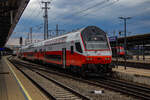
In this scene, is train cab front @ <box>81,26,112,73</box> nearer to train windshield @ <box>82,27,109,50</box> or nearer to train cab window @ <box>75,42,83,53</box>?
train windshield @ <box>82,27,109,50</box>

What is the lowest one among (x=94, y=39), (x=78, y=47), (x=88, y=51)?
(x=88, y=51)

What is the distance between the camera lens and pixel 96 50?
573 inches

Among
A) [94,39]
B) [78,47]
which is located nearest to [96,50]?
[94,39]

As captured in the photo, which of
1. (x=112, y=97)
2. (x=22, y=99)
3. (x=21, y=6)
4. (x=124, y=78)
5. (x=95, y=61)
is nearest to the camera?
(x=22, y=99)

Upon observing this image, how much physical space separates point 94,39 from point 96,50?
99 cm

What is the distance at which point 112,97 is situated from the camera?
933 centimetres

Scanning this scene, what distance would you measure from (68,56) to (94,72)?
3.05 meters

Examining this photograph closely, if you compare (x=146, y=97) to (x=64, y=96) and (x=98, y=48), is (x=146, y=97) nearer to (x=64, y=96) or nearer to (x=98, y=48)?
(x=64, y=96)

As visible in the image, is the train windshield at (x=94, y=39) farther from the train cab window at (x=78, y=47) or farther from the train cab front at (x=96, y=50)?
the train cab window at (x=78, y=47)

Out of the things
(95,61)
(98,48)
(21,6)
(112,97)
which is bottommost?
(112,97)

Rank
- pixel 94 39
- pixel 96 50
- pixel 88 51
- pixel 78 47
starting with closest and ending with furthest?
pixel 88 51 < pixel 96 50 < pixel 78 47 < pixel 94 39

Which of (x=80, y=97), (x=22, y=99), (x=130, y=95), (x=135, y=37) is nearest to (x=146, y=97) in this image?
(x=130, y=95)

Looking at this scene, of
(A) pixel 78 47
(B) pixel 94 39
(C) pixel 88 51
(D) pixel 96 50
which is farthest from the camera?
(B) pixel 94 39

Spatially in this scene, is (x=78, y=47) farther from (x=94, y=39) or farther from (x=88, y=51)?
(x=94, y=39)
